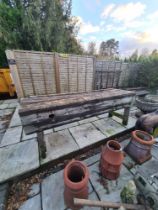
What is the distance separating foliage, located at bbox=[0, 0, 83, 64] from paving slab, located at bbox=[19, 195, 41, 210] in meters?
6.13

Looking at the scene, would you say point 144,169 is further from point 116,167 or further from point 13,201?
point 13,201

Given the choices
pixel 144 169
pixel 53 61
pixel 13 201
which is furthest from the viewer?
pixel 53 61

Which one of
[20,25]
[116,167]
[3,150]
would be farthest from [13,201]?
[20,25]

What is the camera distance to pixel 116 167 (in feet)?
4.42

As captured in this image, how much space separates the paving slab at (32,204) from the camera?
1.14 metres

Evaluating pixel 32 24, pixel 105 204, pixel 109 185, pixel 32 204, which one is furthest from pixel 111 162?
pixel 32 24

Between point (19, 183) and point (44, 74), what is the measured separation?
3.39 meters

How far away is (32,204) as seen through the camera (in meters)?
1.17

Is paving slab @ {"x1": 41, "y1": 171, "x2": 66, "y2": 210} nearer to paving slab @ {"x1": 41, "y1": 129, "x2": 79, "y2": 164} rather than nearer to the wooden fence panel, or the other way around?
paving slab @ {"x1": 41, "y1": 129, "x2": 79, "y2": 164}

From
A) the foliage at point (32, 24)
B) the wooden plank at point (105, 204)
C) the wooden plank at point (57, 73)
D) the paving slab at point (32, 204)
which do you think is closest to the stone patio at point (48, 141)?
the paving slab at point (32, 204)

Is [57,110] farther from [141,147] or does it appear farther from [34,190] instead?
[141,147]

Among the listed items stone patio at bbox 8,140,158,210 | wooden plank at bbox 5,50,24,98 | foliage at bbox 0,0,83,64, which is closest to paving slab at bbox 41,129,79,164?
stone patio at bbox 8,140,158,210

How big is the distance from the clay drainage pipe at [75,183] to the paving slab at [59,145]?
56cm

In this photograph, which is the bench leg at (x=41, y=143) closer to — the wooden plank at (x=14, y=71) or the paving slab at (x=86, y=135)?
the paving slab at (x=86, y=135)
